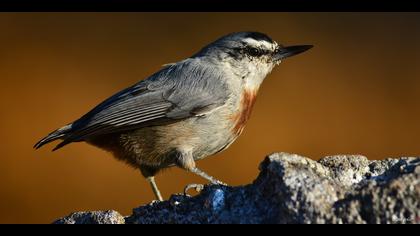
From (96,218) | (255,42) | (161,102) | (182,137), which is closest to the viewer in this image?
(96,218)

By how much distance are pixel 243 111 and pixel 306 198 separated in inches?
86.1

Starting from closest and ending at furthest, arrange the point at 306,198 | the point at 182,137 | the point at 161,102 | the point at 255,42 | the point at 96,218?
the point at 306,198, the point at 96,218, the point at 182,137, the point at 161,102, the point at 255,42

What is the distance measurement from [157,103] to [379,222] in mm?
2460

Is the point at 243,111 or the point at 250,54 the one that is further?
the point at 250,54

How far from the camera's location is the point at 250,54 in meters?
4.93


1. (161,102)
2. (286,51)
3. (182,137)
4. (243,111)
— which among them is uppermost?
(286,51)

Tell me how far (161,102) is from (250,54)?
0.76 meters

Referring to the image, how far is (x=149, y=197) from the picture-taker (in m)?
6.71

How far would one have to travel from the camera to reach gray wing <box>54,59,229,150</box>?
14.8 feet

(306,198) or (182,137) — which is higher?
(182,137)

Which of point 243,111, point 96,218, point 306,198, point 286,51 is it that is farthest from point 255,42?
point 306,198

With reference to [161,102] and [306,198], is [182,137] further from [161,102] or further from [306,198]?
[306,198]
